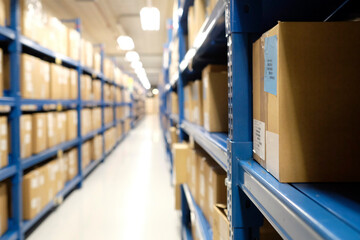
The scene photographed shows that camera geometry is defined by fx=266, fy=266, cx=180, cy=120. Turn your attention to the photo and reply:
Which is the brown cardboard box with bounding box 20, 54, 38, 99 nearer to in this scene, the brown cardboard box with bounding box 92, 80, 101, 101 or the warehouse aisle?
the warehouse aisle

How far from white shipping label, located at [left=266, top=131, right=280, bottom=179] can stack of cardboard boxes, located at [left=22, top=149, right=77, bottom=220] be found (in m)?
2.19

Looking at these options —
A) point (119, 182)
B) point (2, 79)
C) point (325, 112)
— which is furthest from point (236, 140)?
point (119, 182)

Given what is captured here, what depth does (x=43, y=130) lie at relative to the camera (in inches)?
101

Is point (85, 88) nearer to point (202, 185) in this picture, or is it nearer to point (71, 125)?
point (71, 125)

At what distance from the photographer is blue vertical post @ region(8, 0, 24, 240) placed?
203 cm

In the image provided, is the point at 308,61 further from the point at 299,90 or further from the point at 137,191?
the point at 137,191

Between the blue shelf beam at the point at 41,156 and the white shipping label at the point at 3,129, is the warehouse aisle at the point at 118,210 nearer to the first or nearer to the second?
the blue shelf beam at the point at 41,156

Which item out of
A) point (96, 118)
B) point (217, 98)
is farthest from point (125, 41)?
point (217, 98)

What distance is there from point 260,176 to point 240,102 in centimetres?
25

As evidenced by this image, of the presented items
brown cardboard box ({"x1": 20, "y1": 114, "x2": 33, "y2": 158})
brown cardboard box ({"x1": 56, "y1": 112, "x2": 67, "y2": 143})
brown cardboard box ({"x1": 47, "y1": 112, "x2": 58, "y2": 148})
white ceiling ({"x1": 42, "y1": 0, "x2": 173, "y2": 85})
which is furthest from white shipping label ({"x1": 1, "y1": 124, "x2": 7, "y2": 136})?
white ceiling ({"x1": 42, "y1": 0, "x2": 173, "y2": 85})

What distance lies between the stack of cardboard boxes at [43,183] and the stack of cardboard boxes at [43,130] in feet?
0.61

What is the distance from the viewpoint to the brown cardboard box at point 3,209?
1.93 meters

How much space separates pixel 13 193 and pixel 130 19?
619 cm

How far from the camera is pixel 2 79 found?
2.02 metres
